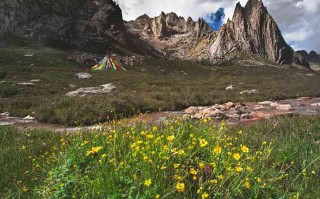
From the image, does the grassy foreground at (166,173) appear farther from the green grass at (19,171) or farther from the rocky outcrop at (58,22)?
the rocky outcrop at (58,22)

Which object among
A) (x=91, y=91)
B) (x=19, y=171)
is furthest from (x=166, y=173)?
(x=91, y=91)

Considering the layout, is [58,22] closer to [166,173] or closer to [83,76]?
[83,76]

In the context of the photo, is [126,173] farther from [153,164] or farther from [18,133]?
[18,133]

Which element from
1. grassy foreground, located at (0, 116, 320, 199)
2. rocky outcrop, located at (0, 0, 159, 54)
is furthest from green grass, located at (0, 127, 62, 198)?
rocky outcrop, located at (0, 0, 159, 54)

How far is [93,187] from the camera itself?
11.3 feet

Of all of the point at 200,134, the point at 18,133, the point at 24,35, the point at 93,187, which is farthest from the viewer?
the point at 24,35

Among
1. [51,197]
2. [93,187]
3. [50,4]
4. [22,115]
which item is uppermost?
[50,4]

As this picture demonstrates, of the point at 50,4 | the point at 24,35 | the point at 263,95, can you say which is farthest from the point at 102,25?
the point at 263,95

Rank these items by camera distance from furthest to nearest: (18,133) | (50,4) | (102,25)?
1. (102,25)
2. (50,4)
3. (18,133)

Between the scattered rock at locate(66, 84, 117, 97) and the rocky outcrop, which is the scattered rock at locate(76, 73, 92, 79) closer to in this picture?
the scattered rock at locate(66, 84, 117, 97)

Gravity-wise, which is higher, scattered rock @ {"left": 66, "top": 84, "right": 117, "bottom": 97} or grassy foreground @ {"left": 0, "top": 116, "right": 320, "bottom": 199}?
grassy foreground @ {"left": 0, "top": 116, "right": 320, "bottom": 199}

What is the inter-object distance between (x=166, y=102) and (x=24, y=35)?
8216 centimetres

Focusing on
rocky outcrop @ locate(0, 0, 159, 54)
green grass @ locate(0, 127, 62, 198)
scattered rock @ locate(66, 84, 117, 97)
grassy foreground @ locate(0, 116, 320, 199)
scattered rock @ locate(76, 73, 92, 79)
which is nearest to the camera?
grassy foreground @ locate(0, 116, 320, 199)

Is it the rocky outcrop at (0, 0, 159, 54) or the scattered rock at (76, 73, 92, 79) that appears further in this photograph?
the rocky outcrop at (0, 0, 159, 54)
